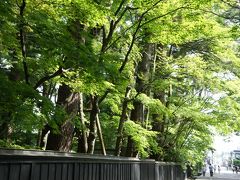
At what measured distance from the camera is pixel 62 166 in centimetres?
548

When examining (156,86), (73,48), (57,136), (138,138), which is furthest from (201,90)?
(73,48)

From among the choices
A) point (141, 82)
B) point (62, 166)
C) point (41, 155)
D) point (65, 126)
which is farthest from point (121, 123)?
point (41, 155)

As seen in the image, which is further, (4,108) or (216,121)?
(216,121)

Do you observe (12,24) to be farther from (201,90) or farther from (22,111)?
(201,90)

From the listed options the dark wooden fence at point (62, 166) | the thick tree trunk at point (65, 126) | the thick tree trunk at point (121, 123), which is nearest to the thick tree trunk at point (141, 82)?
the thick tree trunk at point (121, 123)

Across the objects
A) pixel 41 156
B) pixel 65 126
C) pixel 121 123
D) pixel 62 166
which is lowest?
pixel 62 166

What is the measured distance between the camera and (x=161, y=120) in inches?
746

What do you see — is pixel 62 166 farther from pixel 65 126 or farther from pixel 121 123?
pixel 121 123

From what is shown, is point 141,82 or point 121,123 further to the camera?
point 141,82

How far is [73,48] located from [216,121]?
41.0ft

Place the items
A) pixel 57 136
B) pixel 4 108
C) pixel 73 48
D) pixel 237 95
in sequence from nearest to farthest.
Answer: pixel 4 108 < pixel 73 48 < pixel 57 136 < pixel 237 95

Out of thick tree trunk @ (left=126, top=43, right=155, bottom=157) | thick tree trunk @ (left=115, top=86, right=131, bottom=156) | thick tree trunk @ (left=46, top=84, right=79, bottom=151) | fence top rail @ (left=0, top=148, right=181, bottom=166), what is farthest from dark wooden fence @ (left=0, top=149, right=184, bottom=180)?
thick tree trunk @ (left=126, top=43, right=155, bottom=157)

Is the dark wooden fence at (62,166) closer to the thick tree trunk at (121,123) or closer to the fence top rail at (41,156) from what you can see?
the fence top rail at (41,156)

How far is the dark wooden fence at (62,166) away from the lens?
4.06 meters
